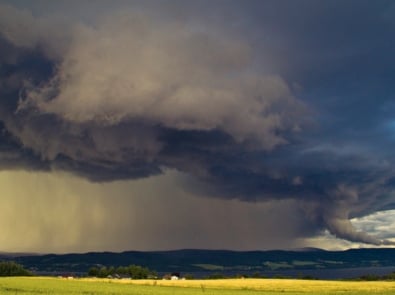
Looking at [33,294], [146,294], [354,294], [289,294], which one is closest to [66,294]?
[33,294]

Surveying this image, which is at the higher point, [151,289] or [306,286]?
[306,286]

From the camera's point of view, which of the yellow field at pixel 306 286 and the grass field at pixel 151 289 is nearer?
the grass field at pixel 151 289

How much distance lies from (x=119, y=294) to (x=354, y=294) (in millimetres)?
44314

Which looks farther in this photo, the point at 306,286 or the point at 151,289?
the point at 306,286

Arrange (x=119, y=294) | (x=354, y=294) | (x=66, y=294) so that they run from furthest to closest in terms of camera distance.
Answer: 1. (x=354, y=294)
2. (x=119, y=294)
3. (x=66, y=294)

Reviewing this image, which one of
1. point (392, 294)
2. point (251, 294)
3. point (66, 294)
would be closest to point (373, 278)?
point (392, 294)

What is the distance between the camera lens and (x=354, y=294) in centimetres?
9369

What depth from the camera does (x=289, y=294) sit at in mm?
97562

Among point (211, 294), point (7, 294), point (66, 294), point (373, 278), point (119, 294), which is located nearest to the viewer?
point (7, 294)

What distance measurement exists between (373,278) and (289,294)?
114m

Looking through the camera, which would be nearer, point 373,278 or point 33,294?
point 33,294

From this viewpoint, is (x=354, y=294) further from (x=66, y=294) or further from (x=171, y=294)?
(x=66, y=294)

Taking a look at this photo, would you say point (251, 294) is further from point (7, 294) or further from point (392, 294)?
point (7, 294)

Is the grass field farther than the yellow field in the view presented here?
No
